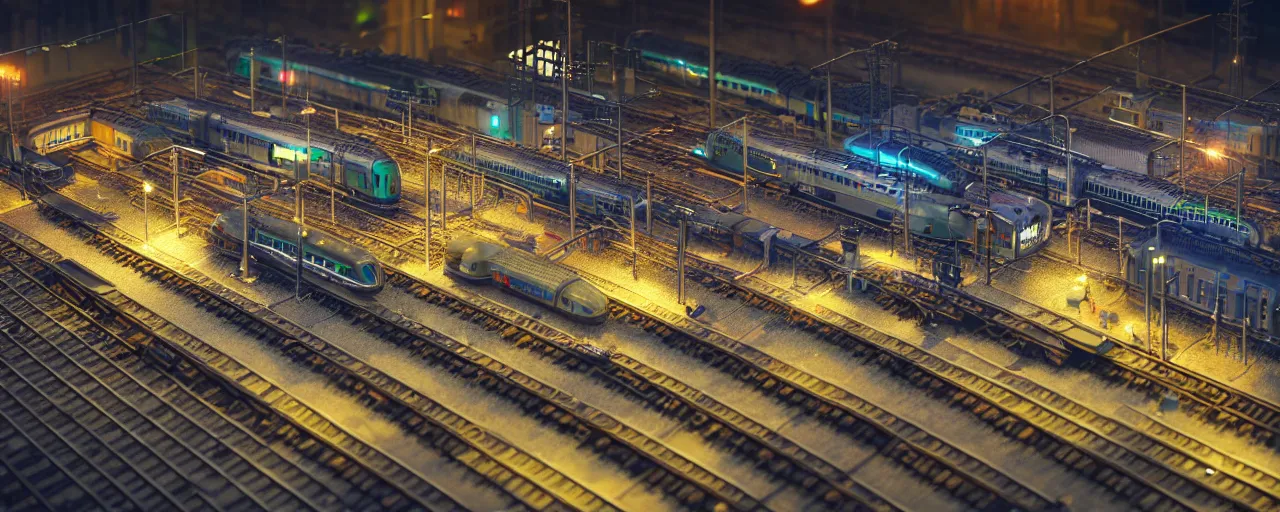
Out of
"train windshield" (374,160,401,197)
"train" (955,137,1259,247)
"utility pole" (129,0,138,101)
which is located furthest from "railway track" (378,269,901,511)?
"utility pole" (129,0,138,101)

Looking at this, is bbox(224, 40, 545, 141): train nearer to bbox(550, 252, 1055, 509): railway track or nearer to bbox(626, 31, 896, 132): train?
bbox(626, 31, 896, 132): train

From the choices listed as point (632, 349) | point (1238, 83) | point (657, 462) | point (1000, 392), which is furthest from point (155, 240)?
point (1238, 83)

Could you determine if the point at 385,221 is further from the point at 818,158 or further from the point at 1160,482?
the point at 1160,482

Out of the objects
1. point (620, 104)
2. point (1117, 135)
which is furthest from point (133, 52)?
point (1117, 135)

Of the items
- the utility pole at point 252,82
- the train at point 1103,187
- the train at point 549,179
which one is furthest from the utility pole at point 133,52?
the train at point 1103,187

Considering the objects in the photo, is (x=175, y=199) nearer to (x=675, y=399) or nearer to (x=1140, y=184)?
(x=675, y=399)

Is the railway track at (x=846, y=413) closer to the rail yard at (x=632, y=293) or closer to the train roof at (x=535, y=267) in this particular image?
the rail yard at (x=632, y=293)
